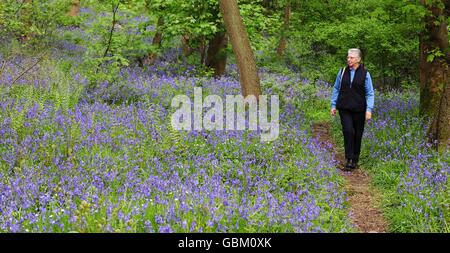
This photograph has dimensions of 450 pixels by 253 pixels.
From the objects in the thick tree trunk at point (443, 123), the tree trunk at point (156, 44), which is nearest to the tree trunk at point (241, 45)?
the thick tree trunk at point (443, 123)

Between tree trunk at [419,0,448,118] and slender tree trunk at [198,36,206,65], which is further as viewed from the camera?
slender tree trunk at [198,36,206,65]

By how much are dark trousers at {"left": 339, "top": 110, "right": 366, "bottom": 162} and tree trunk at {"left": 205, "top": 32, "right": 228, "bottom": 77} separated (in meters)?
7.55

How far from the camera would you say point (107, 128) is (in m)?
8.37

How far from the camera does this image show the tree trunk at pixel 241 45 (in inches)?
400

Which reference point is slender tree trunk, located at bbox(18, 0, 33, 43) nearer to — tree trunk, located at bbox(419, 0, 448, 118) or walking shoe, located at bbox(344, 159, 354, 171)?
walking shoe, located at bbox(344, 159, 354, 171)

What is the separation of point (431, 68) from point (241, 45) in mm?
4028

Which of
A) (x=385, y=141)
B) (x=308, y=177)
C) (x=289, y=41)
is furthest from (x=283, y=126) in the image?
(x=289, y=41)

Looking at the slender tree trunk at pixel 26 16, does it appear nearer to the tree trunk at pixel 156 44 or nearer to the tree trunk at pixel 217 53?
the tree trunk at pixel 156 44

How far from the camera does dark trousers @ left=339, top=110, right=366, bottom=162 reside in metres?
8.69

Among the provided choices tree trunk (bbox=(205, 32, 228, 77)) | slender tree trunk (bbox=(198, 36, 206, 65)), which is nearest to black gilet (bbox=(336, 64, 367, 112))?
tree trunk (bbox=(205, 32, 228, 77))

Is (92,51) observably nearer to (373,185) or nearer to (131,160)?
(131,160)

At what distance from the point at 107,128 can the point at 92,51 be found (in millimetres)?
6176

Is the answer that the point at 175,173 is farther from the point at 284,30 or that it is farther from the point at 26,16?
the point at 284,30

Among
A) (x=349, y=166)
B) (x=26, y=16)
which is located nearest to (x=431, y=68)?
(x=349, y=166)
